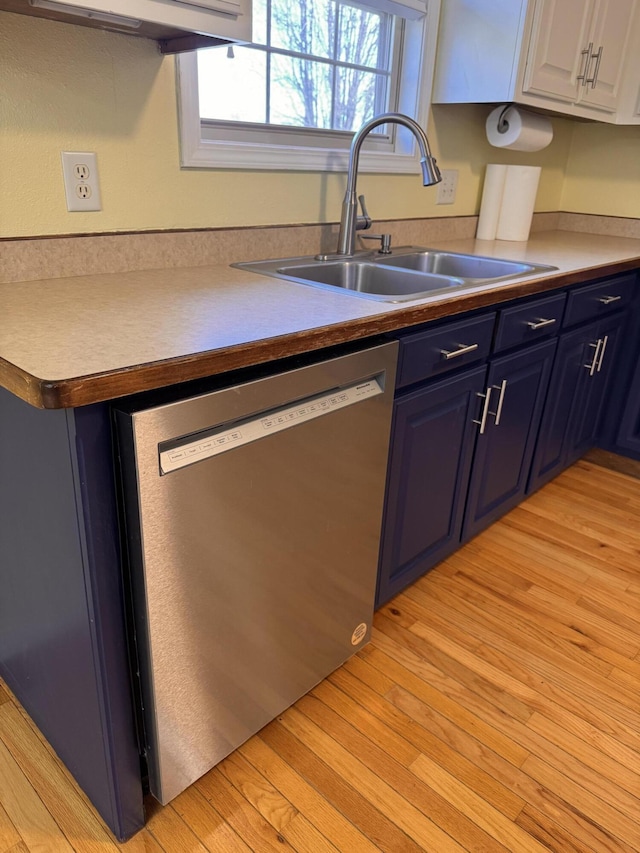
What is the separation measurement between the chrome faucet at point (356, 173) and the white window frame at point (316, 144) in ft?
0.44

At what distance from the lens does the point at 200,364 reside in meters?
0.89

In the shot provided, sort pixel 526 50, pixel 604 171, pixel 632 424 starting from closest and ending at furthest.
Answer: pixel 526 50
pixel 632 424
pixel 604 171

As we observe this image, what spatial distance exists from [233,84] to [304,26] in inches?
13.0

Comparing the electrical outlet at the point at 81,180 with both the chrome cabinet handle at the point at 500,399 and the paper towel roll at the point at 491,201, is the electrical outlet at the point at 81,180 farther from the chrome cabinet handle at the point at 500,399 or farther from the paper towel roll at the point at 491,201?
the paper towel roll at the point at 491,201

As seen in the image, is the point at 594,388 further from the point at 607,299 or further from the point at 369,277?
the point at 369,277

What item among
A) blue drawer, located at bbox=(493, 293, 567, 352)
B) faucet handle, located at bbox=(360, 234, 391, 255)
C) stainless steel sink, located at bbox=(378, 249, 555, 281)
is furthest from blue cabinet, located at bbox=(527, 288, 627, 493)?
faucet handle, located at bbox=(360, 234, 391, 255)

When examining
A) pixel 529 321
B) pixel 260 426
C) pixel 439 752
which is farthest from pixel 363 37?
pixel 439 752

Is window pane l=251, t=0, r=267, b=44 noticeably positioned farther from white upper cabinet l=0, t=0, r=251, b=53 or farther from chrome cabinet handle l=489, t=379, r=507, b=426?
chrome cabinet handle l=489, t=379, r=507, b=426

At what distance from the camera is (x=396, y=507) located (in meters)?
1.52

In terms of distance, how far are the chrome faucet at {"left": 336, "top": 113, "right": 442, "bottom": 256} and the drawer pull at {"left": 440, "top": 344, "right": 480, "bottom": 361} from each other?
1.45ft

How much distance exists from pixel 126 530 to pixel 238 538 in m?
0.20

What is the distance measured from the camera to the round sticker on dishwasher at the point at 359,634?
1.48m

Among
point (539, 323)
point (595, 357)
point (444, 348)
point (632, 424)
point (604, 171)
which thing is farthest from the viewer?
point (604, 171)

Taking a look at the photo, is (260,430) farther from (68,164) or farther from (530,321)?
(530,321)
